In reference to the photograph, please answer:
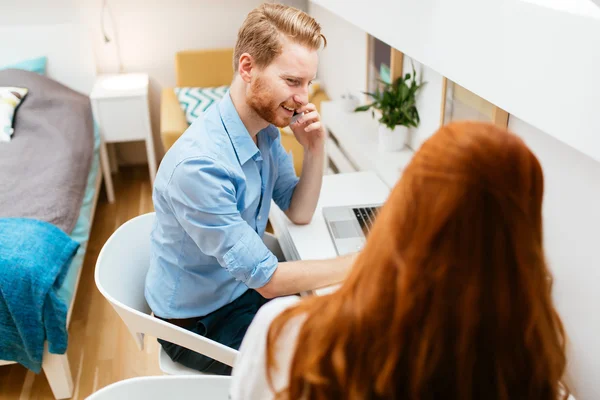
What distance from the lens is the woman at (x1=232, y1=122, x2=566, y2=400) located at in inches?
20.9

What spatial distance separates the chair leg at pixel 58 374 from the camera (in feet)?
6.23

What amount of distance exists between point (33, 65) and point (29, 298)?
6.38ft

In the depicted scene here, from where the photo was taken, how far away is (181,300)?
1.43m

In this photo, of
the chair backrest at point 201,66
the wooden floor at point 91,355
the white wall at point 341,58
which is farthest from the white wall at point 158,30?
the wooden floor at point 91,355

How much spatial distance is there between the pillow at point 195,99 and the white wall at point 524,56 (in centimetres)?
203

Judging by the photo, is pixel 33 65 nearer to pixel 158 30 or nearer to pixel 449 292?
pixel 158 30

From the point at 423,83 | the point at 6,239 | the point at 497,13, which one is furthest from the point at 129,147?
the point at 497,13

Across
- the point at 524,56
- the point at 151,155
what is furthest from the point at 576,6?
the point at 151,155

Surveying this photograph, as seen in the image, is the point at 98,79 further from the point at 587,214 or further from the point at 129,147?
the point at 587,214

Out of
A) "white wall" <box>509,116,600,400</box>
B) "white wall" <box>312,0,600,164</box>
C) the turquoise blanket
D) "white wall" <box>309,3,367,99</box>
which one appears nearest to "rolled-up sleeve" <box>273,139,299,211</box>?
"white wall" <box>312,0,600,164</box>

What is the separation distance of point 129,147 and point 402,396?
344 cm

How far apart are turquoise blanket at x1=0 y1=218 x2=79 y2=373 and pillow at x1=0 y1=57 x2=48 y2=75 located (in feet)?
5.35

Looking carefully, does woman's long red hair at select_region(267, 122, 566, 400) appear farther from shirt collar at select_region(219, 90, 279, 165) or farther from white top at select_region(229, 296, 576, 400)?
shirt collar at select_region(219, 90, 279, 165)

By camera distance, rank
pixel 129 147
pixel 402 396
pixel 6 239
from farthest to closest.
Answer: pixel 129 147, pixel 6 239, pixel 402 396
